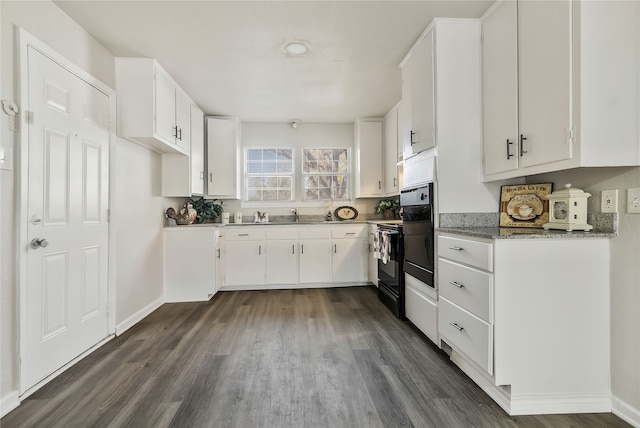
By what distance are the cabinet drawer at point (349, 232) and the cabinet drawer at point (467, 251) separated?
6.22 feet

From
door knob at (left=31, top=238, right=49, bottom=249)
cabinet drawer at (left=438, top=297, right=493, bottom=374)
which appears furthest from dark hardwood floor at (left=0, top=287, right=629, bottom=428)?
door knob at (left=31, top=238, right=49, bottom=249)

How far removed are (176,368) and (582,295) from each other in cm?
243

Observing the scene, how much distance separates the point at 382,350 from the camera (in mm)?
2154

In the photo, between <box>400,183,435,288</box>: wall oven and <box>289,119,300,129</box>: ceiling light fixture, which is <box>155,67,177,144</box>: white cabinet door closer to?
<box>289,119,300,129</box>: ceiling light fixture

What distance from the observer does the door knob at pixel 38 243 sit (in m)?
1.70

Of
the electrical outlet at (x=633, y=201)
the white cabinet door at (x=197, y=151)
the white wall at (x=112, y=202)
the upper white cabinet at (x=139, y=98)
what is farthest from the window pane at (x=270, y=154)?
the electrical outlet at (x=633, y=201)

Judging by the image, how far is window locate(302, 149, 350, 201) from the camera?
464 cm

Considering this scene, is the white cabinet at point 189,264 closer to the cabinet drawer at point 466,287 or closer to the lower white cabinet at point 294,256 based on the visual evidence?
the lower white cabinet at point 294,256

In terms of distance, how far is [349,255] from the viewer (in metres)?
3.95

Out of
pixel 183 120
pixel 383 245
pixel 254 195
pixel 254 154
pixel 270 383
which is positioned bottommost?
pixel 270 383

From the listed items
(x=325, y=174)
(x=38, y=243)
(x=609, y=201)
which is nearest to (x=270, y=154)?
(x=325, y=174)

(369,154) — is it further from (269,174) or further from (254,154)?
(254,154)

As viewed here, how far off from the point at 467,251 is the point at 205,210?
332 centimetres

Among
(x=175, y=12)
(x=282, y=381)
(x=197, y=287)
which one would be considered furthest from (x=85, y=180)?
(x=282, y=381)
